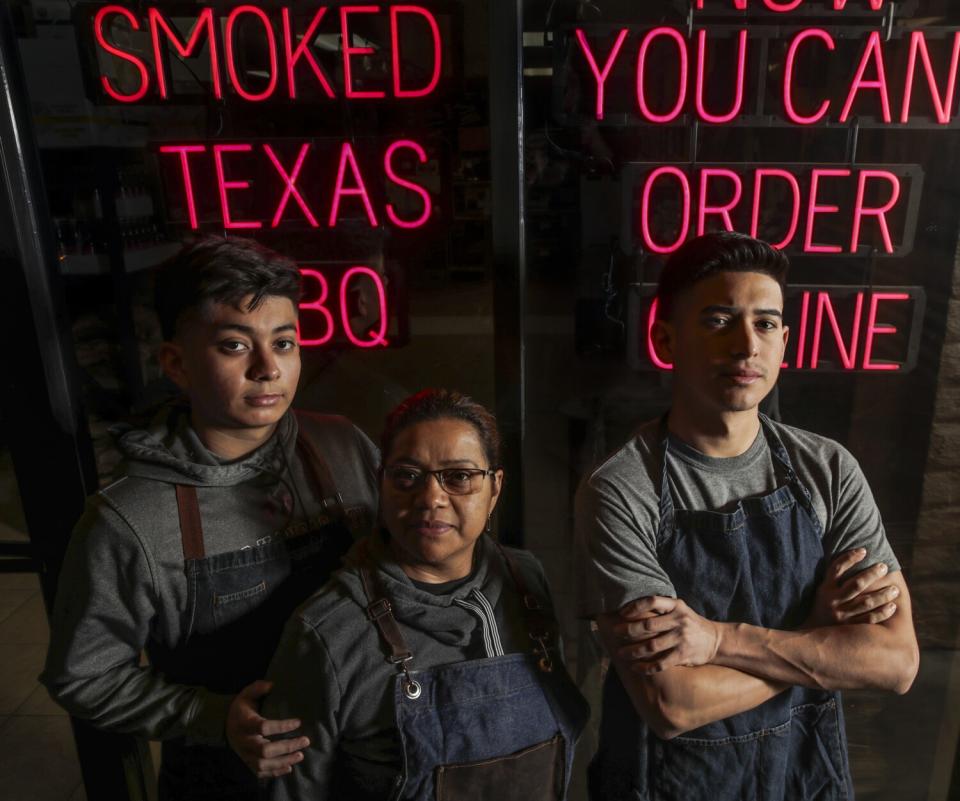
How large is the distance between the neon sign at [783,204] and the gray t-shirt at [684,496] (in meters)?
0.83

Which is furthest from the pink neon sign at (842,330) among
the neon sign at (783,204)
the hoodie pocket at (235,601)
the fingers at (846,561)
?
the hoodie pocket at (235,601)

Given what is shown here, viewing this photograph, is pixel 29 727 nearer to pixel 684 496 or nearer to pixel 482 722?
pixel 482 722

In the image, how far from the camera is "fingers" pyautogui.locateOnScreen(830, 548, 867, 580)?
5.10ft

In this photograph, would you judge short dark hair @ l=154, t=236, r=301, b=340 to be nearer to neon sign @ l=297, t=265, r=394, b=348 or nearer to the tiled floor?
neon sign @ l=297, t=265, r=394, b=348

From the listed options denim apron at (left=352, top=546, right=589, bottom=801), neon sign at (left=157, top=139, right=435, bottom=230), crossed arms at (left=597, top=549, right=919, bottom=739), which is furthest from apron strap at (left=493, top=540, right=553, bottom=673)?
neon sign at (left=157, top=139, right=435, bottom=230)

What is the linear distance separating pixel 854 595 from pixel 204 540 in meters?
1.35

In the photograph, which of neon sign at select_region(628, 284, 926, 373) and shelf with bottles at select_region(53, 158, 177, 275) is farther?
shelf with bottles at select_region(53, 158, 177, 275)

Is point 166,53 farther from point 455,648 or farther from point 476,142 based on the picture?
point 455,648

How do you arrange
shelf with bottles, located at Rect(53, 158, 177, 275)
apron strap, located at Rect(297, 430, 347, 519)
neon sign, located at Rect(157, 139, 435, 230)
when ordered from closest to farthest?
apron strap, located at Rect(297, 430, 347, 519)
neon sign, located at Rect(157, 139, 435, 230)
shelf with bottles, located at Rect(53, 158, 177, 275)

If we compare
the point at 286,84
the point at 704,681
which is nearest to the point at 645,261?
the point at 286,84

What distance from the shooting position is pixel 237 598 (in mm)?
1574

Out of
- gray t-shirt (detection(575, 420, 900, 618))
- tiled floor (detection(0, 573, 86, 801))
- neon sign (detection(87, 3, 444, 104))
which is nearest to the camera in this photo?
gray t-shirt (detection(575, 420, 900, 618))

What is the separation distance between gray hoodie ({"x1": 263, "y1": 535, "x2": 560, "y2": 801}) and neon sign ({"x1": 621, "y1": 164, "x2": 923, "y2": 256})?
4.29ft

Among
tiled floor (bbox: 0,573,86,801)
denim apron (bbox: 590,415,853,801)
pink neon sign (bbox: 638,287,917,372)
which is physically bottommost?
tiled floor (bbox: 0,573,86,801)
